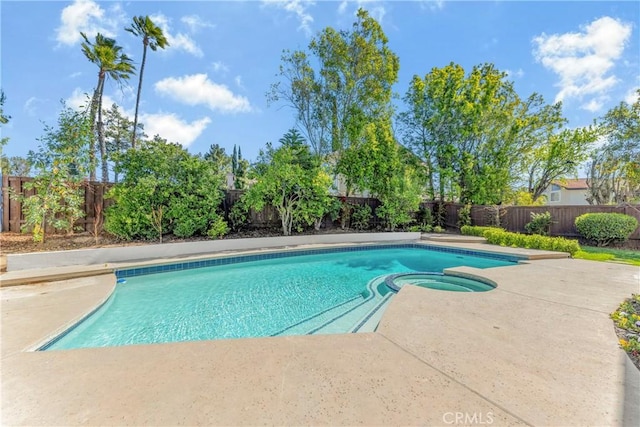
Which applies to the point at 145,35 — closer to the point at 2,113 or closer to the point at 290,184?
the point at 2,113

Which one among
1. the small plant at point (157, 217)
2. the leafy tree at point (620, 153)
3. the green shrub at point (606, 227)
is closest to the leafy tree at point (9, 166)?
the small plant at point (157, 217)

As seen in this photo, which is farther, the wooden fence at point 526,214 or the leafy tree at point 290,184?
the wooden fence at point 526,214

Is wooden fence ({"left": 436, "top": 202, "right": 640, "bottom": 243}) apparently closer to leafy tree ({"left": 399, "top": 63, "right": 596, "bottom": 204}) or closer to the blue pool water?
leafy tree ({"left": 399, "top": 63, "right": 596, "bottom": 204})

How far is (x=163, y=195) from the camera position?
838cm

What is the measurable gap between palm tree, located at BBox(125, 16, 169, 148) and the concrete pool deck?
1477 centimetres

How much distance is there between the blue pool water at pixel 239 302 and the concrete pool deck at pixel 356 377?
718 millimetres

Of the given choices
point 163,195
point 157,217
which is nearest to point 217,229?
point 157,217

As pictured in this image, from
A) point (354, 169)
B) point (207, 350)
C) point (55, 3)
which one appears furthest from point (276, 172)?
point (207, 350)

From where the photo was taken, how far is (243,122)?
44.8ft

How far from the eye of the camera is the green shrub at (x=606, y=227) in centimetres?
931

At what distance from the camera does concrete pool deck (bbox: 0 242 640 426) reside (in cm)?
166

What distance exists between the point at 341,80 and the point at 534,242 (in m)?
10.1

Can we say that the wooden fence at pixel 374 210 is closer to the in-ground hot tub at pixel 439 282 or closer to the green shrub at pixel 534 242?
the green shrub at pixel 534 242

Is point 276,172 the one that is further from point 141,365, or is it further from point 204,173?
point 141,365
